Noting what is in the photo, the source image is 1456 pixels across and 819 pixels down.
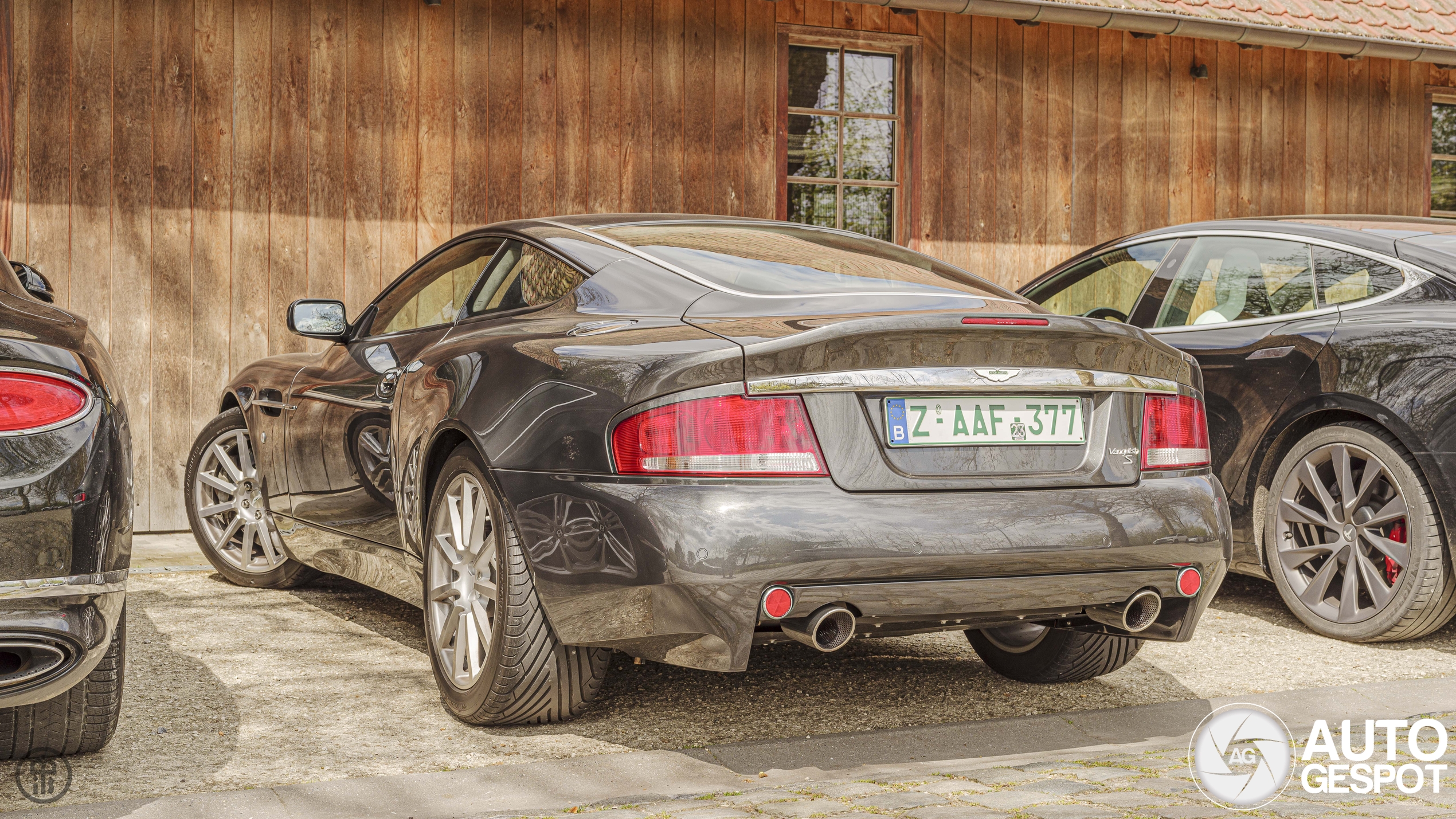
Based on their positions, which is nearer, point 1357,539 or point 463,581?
point 463,581

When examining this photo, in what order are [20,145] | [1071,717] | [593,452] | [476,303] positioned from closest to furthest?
[593,452] → [1071,717] → [476,303] → [20,145]

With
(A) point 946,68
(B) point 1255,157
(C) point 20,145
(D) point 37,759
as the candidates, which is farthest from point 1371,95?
(D) point 37,759

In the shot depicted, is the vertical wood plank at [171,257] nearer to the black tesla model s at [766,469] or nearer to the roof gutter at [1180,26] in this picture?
the black tesla model s at [766,469]

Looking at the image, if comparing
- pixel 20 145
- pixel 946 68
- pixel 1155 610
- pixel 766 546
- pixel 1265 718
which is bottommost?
pixel 1265 718

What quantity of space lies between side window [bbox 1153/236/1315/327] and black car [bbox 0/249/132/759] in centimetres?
418

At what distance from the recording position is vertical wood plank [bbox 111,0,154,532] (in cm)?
728

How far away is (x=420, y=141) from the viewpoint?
7914 mm

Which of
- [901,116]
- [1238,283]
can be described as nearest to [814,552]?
[1238,283]

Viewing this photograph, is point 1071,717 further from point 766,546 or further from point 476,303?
point 476,303

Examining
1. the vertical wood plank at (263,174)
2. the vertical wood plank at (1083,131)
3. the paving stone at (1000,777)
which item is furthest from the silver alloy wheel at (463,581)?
the vertical wood plank at (1083,131)

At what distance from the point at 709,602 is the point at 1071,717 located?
1.38 meters

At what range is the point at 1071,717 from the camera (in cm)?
398

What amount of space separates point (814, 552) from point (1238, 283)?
10.8ft

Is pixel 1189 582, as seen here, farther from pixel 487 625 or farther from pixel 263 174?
pixel 263 174
